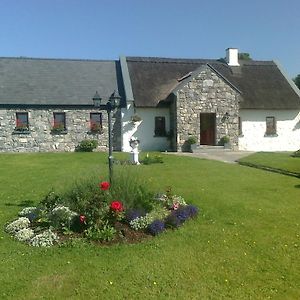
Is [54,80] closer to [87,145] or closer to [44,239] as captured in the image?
[87,145]

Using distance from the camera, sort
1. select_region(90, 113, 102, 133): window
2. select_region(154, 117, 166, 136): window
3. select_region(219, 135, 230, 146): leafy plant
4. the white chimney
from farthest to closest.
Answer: the white chimney
select_region(154, 117, 166, 136): window
select_region(90, 113, 102, 133): window
select_region(219, 135, 230, 146): leafy plant

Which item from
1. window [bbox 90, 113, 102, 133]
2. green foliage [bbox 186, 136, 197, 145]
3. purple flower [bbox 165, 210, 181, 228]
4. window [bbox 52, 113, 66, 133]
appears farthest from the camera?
window [bbox 90, 113, 102, 133]

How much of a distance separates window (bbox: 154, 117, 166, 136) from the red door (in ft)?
9.13

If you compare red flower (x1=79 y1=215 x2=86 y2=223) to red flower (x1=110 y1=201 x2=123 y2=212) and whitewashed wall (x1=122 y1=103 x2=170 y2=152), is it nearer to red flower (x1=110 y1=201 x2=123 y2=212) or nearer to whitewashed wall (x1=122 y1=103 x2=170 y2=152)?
red flower (x1=110 y1=201 x2=123 y2=212)

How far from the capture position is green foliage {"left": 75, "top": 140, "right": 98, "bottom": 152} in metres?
24.9

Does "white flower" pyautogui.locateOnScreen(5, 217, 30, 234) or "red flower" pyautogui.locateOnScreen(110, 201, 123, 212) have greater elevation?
"red flower" pyautogui.locateOnScreen(110, 201, 123, 212)

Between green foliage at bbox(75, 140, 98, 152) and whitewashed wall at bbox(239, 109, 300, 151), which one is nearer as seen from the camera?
green foliage at bbox(75, 140, 98, 152)

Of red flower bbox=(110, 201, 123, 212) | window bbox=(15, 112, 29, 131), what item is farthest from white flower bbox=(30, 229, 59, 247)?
window bbox=(15, 112, 29, 131)

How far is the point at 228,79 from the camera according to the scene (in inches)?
1131

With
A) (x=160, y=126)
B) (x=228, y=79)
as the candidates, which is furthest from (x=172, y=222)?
(x=228, y=79)

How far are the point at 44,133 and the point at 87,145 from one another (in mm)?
3016

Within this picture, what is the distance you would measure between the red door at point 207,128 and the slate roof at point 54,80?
6.88 meters

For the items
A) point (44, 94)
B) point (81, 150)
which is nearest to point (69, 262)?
point (81, 150)

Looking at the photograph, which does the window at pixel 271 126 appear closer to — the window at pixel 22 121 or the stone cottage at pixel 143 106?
the stone cottage at pixel 143 106
